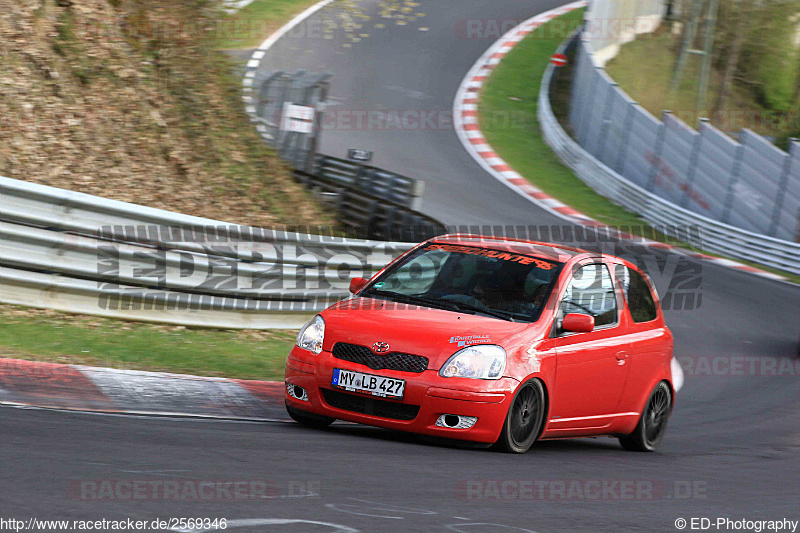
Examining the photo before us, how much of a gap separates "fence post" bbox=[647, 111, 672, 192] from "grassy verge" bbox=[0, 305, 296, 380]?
53.6 ft

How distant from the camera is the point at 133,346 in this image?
9.27 metres

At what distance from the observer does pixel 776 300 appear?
59.4ft

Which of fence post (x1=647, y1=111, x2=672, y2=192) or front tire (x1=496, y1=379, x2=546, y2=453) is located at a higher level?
front tire (x1=496, y1=379, x2=546, y2=453)

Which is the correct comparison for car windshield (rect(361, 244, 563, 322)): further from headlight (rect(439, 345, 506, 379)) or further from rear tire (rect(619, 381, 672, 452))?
rear tire (rect(619, 381, 672, 452))

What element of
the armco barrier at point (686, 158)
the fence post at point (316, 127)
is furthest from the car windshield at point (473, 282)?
the armco barrier at point (686, 158)

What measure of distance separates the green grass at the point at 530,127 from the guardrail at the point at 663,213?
226mm

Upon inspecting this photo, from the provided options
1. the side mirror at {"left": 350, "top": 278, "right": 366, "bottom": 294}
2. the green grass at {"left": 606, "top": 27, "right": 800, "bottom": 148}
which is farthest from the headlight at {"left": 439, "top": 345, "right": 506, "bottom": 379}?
the green grass at {"left": 606, "top": 27, "right": 800, "bottom": 148}

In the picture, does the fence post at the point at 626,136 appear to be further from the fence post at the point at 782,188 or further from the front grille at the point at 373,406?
the front grille at the point at 373,406

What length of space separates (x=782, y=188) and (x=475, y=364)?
56.8 feet

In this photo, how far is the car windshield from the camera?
24.4 feet

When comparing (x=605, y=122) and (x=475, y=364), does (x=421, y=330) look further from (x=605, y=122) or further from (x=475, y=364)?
(x=605, y=122)

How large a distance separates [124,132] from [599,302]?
248 inches

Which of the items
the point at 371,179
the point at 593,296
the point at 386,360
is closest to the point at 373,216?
the point at 371,179

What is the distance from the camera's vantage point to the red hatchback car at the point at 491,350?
22.1ft
